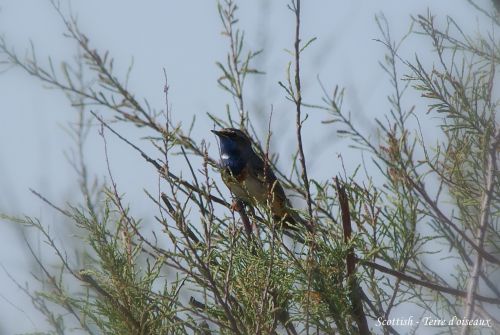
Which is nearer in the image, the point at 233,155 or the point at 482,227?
the point at 482,227

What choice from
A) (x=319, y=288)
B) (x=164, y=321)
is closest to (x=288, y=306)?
(x=319, y=288)

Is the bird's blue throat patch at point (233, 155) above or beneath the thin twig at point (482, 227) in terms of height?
above

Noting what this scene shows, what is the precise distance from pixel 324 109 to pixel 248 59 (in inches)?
13.4

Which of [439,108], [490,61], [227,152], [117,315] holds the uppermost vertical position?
[227,152]

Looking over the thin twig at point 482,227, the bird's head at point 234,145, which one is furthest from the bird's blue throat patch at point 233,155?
the thin twig at point 482,227

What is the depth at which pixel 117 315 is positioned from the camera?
2.64 meters

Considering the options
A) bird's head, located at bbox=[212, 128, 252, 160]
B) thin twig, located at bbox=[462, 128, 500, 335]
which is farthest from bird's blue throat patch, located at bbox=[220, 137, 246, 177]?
thin twig, located at bbox=[462, 128, 500, 335]

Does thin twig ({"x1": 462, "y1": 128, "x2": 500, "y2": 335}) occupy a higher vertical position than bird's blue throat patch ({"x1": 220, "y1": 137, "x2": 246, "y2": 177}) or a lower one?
lower

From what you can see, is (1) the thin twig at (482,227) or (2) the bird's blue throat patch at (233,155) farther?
(2) the bird's blue throat patch at (233,155)

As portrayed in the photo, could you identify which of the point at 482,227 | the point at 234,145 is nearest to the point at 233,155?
the point at 234,145

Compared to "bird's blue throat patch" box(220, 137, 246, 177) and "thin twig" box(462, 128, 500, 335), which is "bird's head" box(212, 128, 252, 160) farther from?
"thin twig" box(462, 128, 500, 335)

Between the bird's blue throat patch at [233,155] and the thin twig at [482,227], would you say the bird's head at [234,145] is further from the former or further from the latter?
the thin twig at [482,227]

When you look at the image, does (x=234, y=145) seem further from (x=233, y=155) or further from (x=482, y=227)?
(x=482, y=227)

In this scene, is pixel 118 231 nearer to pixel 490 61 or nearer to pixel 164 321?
pixel 164 321
